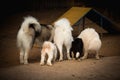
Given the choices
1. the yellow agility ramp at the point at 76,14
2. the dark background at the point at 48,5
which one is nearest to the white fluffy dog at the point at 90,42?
the yellow agility ramp at the point at 76,14

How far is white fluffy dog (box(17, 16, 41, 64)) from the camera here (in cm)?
1066

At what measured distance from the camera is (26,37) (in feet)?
35.0

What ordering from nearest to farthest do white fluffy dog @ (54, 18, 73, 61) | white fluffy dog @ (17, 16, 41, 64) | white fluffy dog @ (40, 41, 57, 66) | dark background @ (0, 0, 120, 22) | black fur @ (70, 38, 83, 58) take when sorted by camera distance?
white fluffy dog @ (40, 41, 57, 66), white fluffy dog @ (17, 16, 41, 64), black fur @ (70, 38, 83, 58), white fluffy dog @ (54, 18, 73, 61), dark background @ (0, 0, 120, 22)

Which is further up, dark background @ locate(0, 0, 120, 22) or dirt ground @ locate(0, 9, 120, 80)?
dark background @ locate(0, 0, 120, 22)

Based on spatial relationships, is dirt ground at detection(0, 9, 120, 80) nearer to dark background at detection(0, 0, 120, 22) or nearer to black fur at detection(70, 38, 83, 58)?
black fur at detection(70, 38, 83, 58)

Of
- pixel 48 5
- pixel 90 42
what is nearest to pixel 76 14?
pixel 90 42

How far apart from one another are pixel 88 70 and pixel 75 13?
553cm

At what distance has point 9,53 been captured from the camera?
1241 centimetres

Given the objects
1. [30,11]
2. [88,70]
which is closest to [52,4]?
[30,11]

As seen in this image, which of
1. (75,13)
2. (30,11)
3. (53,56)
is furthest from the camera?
(30,11)

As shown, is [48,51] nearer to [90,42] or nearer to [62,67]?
[62,67]

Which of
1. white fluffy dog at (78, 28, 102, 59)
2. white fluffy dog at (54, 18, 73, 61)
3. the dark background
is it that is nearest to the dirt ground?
white fluffy dog at (78, 28, 102, 59)

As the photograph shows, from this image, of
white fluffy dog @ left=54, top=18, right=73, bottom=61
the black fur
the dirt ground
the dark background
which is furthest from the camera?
the dark background

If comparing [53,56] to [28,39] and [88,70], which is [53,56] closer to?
[28,39]
